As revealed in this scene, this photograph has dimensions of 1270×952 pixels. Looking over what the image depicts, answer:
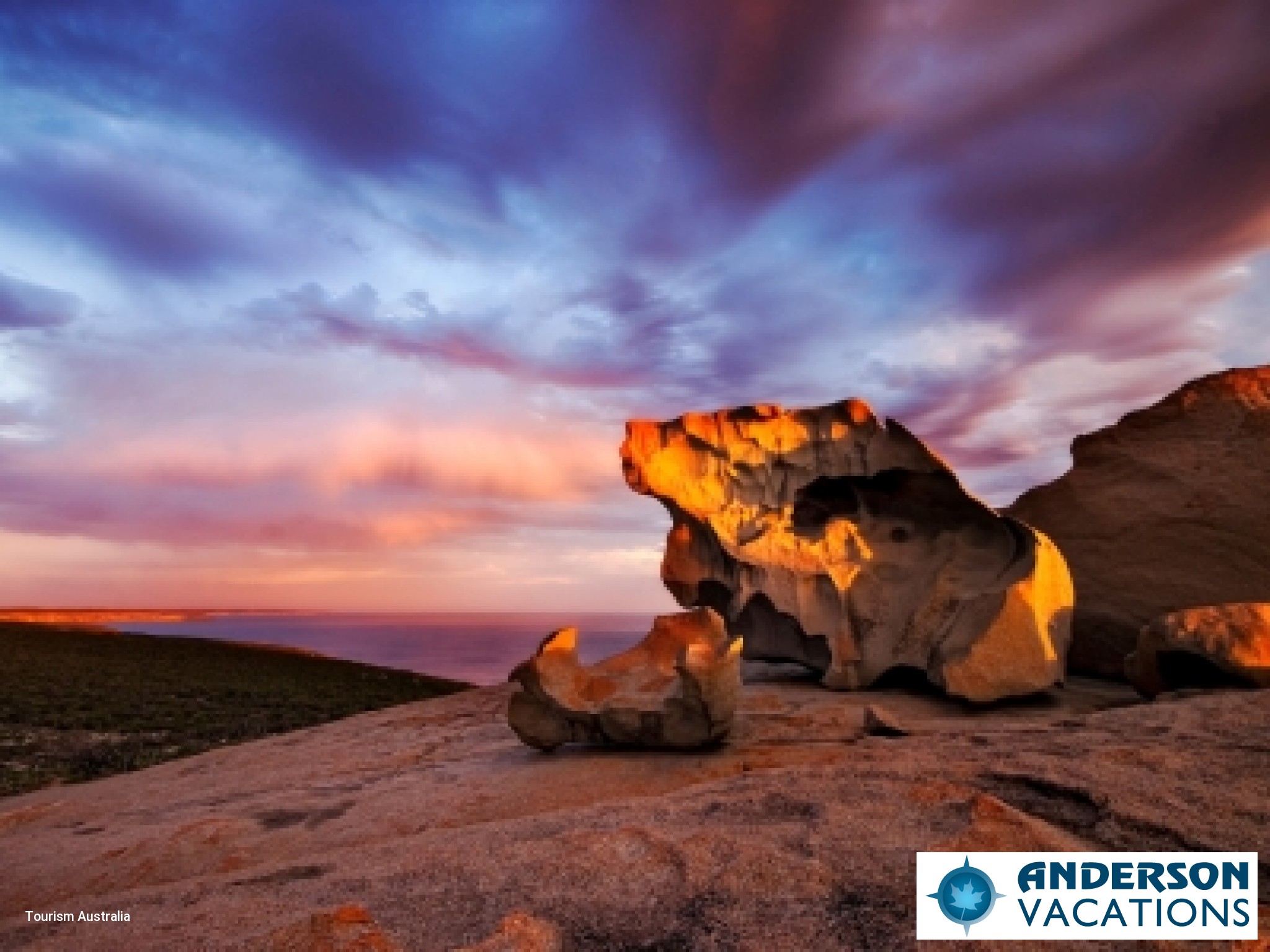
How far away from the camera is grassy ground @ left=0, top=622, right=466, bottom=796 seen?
1224cm

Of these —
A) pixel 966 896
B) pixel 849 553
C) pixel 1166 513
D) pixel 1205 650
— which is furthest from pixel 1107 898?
pixel 1166 513

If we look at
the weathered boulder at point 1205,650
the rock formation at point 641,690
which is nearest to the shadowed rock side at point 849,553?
the weathered boulder at point 1205,650

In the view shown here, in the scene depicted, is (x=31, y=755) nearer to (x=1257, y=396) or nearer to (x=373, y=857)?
(x=373, y=857)

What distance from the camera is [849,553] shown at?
10617 millimetres

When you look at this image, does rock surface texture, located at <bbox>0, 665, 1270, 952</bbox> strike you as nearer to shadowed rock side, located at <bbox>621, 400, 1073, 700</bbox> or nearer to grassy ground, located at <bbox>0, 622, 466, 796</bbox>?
shadowed rock side, located at <bbox>621, 400, 1073, 700</bbox>

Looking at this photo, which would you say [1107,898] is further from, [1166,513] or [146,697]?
[146,697]

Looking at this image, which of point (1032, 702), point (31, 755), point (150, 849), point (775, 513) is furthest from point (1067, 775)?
point (31, 755)

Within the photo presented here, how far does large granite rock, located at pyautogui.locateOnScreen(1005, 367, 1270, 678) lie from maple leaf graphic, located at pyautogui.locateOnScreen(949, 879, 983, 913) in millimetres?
8625

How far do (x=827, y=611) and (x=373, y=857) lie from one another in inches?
294

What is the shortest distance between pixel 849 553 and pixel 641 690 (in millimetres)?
4621

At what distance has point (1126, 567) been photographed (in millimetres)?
10508

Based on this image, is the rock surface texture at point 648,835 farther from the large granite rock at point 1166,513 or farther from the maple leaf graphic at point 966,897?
the large granite rock at point 1166,513

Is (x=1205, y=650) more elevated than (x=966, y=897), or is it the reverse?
(x=1205, y=650)

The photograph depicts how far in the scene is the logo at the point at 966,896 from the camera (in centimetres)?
276
